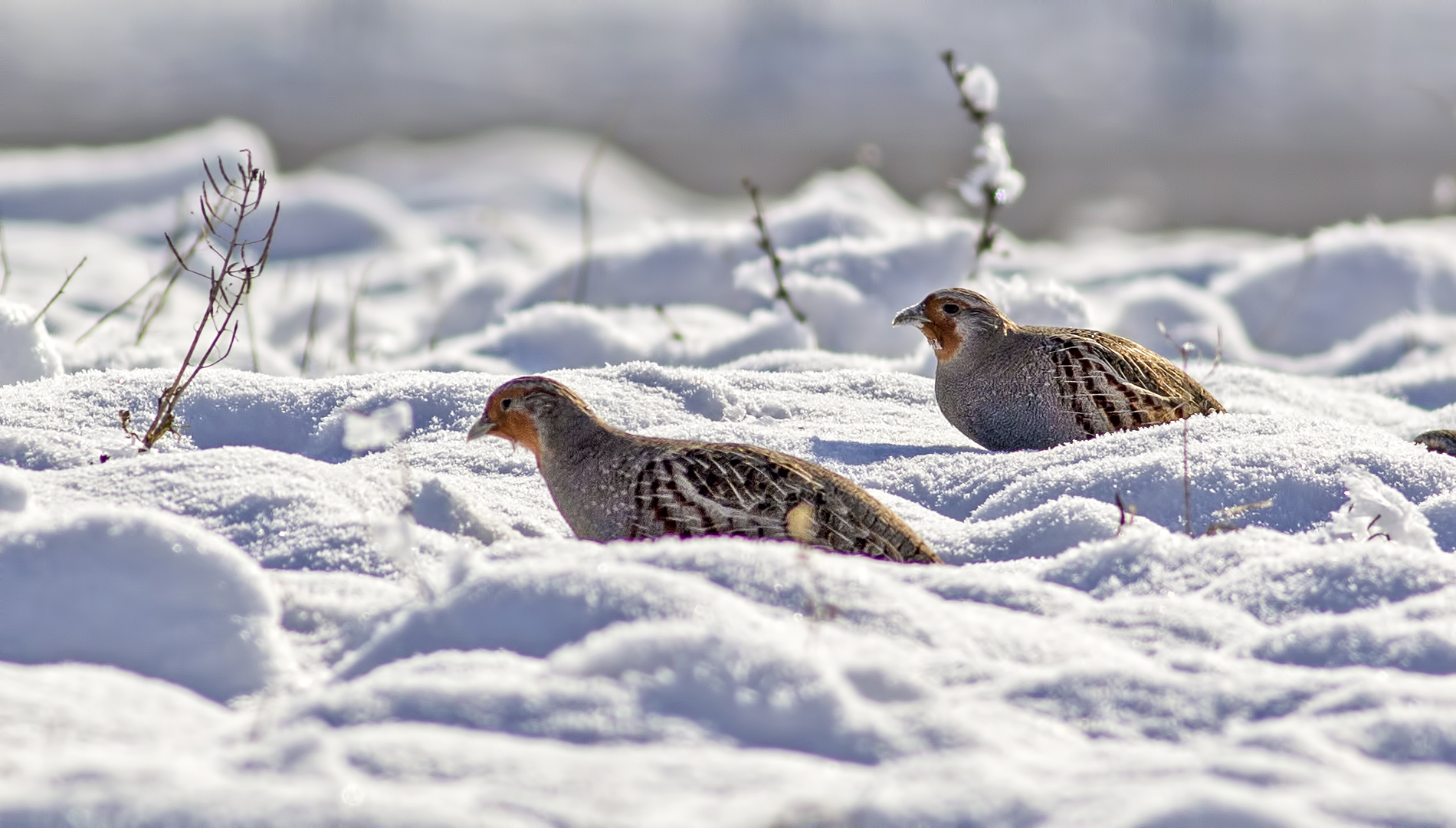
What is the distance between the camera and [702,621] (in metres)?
2.18

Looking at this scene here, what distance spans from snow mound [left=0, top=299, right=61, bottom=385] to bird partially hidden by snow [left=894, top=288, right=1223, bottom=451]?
8.71 ft

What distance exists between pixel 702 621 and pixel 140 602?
0.97 metres

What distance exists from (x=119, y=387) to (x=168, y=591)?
70.4 inches

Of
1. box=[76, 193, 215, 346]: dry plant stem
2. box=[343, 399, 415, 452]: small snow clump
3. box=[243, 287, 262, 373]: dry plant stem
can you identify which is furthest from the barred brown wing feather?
box=[76, 193, 215, 346]: dry plant stem

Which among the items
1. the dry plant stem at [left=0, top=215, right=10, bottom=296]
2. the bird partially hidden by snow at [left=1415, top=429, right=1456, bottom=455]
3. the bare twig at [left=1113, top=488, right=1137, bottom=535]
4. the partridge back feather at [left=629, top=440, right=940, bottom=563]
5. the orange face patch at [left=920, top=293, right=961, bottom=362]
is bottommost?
the partridge back feather at [left=629, top=440, right=940, bottom=563]

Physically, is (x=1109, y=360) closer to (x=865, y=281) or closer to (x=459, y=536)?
(x=459, y=536)

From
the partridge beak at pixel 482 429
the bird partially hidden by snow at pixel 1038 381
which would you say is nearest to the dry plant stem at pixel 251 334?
the partridge beak at pixel 482 429

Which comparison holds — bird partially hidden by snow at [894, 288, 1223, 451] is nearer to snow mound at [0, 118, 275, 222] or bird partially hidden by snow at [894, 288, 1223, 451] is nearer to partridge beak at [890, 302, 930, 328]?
partridge beak at [890, 302, 930, 328]

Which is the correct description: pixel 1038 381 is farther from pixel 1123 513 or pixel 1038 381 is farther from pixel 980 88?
pixel 980 88

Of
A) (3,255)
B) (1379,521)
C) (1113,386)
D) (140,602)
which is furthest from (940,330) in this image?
(3,255)

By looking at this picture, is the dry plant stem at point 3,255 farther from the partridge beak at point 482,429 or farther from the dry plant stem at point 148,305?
the partridge beak at point 482,429

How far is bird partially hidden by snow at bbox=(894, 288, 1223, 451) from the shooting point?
4219mm

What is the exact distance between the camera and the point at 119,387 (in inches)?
157

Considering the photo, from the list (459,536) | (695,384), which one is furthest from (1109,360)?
(459,536)
